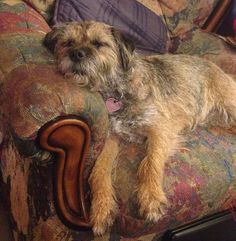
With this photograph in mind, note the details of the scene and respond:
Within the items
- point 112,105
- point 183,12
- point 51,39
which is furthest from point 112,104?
point 183,12

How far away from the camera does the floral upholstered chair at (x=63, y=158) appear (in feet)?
4.41

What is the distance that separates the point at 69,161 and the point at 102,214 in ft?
0.80

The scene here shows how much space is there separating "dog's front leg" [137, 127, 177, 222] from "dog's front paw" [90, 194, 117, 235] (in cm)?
11

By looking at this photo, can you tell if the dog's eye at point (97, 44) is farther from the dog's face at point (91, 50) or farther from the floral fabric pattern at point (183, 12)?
the floral fabric pattern at point (183, 12)

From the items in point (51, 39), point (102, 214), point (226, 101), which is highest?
point (51, 39)

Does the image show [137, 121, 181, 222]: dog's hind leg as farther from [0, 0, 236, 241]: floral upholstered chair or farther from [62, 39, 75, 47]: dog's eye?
[62, 39, 75, 47]: dog's eye

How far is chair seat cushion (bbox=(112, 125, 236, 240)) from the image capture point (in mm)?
1542

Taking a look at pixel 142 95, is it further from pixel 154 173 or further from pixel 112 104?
pixel 154 173

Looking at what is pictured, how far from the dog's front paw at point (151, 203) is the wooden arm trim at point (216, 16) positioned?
163 centimetres

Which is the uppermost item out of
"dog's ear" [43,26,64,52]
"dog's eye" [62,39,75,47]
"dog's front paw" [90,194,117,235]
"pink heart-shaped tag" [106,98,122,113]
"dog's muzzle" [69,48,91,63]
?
"dog's muzzle" [69,48,91,63]

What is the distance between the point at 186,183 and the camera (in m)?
1.59

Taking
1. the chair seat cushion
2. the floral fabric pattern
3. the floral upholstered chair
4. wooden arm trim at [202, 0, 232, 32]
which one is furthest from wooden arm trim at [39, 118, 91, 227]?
wooden arm trim at [202, 0, 232, 32]

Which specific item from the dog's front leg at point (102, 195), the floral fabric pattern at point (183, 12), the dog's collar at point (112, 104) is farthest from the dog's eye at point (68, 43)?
the floral fabric pattern at point (183, 12)

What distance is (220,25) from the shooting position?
2.85 m
